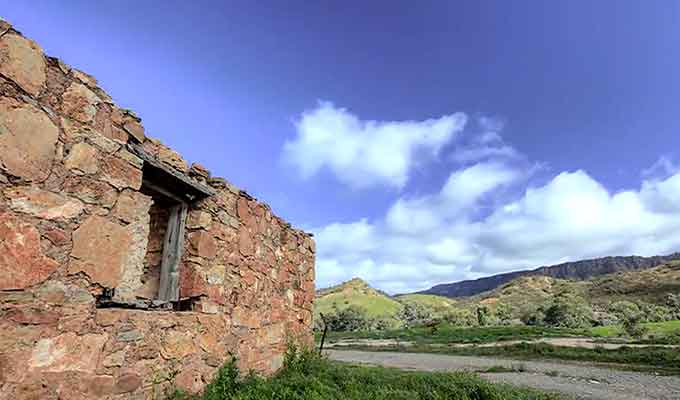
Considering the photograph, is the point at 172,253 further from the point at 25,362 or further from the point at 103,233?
the point at 25,362

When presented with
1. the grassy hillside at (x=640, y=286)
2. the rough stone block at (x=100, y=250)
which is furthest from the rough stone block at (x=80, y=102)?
the grassy hillside at (x=640, y=286)

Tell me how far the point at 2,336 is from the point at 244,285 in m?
2.87

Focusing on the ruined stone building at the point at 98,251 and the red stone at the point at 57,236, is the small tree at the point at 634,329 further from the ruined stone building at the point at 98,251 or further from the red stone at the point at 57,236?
the red stone at the point at 57,236

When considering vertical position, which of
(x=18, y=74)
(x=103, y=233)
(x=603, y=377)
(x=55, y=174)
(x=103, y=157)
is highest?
(x=18, y=74)

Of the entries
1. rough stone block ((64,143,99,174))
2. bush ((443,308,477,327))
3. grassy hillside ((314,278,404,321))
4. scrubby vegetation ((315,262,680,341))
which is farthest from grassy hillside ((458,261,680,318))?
rough stone block ((64,143,99,174))

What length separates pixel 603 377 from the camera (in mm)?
9688

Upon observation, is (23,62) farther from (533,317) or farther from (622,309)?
(622,309)

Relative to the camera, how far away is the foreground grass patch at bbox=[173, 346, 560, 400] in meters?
4.06

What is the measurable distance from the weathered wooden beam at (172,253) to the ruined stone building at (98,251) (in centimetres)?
1

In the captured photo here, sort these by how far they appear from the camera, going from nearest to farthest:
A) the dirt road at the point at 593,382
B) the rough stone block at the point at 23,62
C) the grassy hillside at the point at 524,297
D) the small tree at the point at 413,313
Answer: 1. the rough stone block at the point at 23,62
2. the dirt road at the point at 593,382
3. the grassy hillside at the point at 524,297
4. the small tree at the point at 413,313

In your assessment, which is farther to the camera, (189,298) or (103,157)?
(189,298)

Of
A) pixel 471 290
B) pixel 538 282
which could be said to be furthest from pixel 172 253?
pixel 471 290

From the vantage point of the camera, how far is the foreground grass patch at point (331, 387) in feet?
13.3

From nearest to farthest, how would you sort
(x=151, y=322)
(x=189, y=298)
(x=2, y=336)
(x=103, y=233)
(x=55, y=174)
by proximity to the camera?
(x=2, y=336) → (x=55, y=174) → (x=103, y=233) → (x=151, y=322) → (x=189, y=298)
